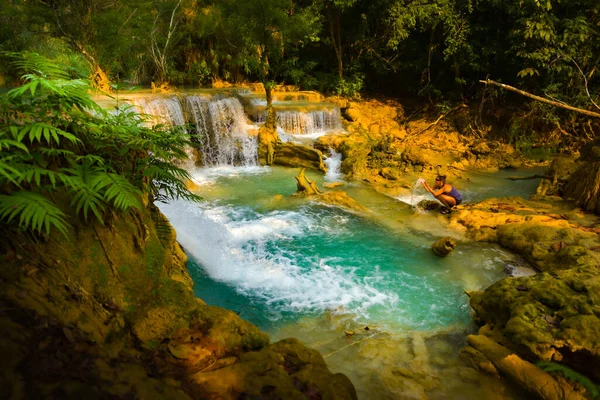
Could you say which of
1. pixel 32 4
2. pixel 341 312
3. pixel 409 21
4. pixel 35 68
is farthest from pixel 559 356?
pixel 32 4

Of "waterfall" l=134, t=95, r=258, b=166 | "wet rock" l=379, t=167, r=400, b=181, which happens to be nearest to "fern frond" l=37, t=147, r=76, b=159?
"wet rock" l=379, t=167, r=400, b=181

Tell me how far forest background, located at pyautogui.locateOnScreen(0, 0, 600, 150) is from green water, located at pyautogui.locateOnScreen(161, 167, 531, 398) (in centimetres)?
602

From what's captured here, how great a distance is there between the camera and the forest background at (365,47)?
11508mm

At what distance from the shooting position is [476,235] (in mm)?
6789

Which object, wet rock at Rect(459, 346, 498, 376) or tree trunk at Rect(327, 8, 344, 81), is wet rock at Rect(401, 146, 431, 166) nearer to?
tree trunk at Rect(327, 8, 344, 81)

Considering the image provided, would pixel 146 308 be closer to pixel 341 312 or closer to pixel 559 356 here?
pixel 341 312

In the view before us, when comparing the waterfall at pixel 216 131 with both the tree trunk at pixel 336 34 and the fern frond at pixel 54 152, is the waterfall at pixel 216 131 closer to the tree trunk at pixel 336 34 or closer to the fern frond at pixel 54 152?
the tree trunk at pixel 336 34

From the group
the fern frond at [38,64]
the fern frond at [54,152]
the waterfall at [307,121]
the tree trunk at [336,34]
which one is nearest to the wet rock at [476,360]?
the fern frond at [54,152]

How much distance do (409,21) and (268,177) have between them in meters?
8.62

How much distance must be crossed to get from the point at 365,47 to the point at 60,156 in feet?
53.3

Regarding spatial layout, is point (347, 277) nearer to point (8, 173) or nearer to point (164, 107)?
point (8, 173)

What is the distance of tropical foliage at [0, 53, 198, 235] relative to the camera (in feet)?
6.70

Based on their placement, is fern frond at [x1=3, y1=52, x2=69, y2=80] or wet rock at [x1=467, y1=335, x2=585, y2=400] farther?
wet rock at [x1=467, y1=335, x2=585, y2=400]

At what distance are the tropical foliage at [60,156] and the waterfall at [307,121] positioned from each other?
1085 centimetres
